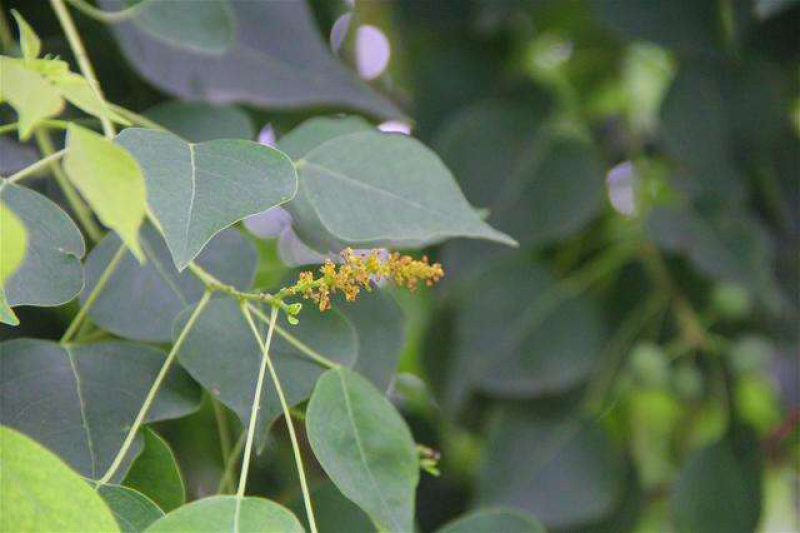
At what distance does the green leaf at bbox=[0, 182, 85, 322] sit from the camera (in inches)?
12.1

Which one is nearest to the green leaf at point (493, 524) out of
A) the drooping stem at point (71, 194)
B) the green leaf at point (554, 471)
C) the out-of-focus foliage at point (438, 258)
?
the out-of-focus foliage at point (438, 258)

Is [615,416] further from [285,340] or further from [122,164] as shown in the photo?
[122,164]

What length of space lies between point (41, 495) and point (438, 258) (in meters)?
0.48

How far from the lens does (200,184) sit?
29 cm

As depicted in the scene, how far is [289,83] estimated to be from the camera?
55 cm

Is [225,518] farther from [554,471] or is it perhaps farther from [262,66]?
[554,471]

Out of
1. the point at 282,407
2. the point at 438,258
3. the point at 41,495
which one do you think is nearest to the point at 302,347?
the point at 282,407

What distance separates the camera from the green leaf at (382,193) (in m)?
0.35

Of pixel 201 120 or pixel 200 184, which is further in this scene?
pixel 201 120

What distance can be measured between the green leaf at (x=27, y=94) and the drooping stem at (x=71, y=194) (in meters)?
0.20

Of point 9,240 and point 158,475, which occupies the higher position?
point 9,240

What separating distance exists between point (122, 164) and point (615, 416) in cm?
65

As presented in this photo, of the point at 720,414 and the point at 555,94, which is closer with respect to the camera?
the point at 555,94

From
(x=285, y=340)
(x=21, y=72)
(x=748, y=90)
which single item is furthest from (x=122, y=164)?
(x=748, y=90)
